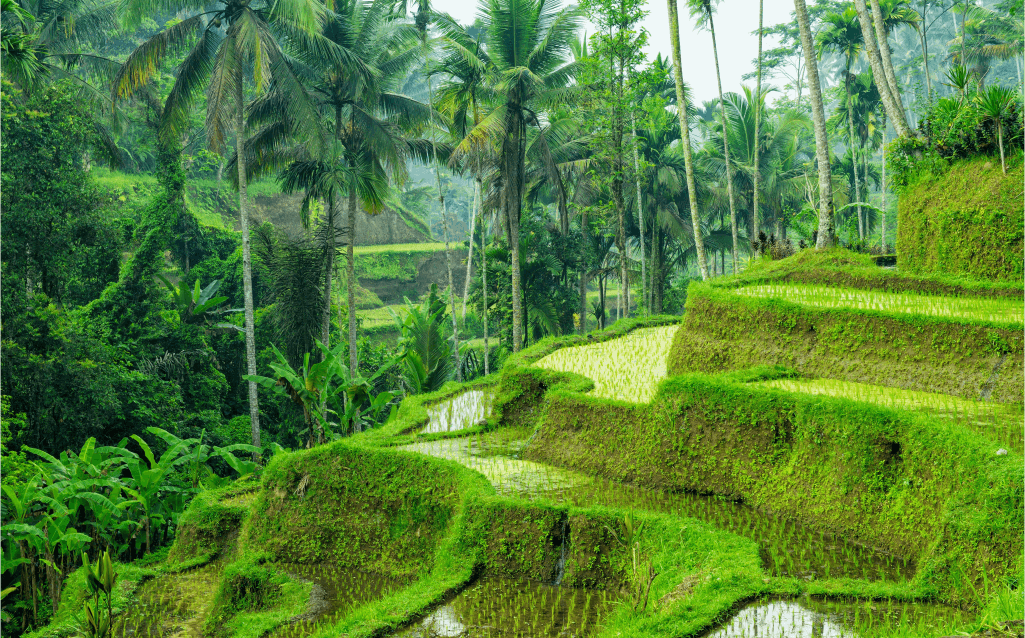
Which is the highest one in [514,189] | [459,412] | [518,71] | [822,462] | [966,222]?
[518,71]

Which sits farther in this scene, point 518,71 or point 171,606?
point 518,71

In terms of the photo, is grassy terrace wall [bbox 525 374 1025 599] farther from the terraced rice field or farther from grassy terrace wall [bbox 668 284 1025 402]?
grassy terrace wall [bbox 668 284 1025 402]

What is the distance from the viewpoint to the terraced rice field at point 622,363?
33.8ft

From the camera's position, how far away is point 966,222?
991 cm

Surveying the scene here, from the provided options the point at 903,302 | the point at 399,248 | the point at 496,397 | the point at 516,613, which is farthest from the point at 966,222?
the point at 399,248

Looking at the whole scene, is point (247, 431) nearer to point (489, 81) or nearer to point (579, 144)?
point (489, 81)


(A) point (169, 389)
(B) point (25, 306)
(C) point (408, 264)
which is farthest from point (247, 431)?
(C) point (408, 264)

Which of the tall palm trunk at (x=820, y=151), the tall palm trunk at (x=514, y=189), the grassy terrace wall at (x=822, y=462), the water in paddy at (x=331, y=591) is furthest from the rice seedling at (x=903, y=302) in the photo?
the tall palm trunk at (x=514, y=189)

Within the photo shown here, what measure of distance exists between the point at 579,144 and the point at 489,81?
6760 millimetres

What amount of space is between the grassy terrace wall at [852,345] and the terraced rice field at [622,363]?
679 mm

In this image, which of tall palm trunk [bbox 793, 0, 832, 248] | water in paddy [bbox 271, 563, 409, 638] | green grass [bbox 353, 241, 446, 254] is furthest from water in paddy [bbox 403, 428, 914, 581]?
green grass [bbox 353, 241, 446, 254]

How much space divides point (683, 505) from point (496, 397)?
451 centimetres

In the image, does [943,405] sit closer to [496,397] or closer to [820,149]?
[496,397]

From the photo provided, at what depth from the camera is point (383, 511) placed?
893 centimetres
